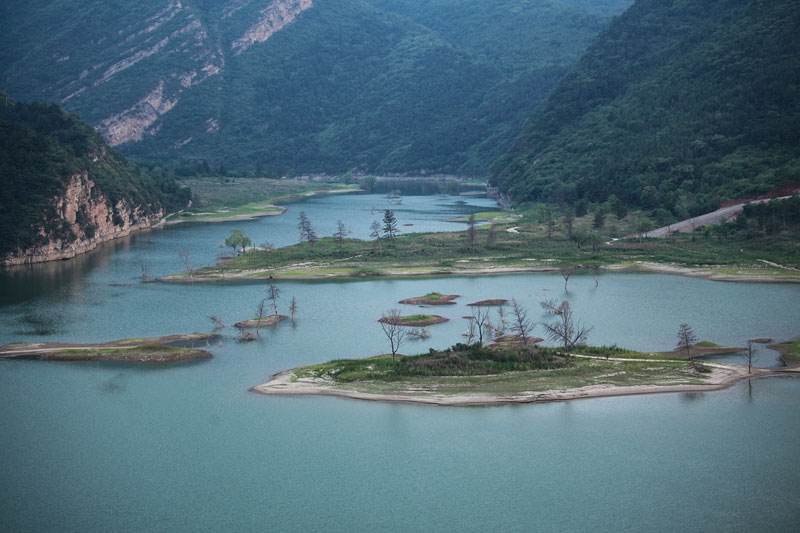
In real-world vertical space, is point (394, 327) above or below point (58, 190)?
below

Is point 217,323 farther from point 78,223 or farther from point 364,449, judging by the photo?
point 78,223

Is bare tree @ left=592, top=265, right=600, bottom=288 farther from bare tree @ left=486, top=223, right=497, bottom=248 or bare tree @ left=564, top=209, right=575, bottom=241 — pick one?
bare tree @ left=564, top=209, right=575, bottom=241

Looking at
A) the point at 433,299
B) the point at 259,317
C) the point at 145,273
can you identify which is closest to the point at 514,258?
the point at 433,299

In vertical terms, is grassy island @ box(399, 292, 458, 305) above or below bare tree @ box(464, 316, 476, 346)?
above

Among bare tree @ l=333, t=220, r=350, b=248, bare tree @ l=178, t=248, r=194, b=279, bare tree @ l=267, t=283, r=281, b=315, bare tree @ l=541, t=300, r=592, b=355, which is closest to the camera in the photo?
bare tree @ l=541, t=300, r=592, b=355

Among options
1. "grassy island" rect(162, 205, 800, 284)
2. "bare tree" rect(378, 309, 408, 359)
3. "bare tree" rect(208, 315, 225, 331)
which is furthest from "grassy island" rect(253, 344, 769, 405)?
"grassy island" rect(162, 205, 800, 284)

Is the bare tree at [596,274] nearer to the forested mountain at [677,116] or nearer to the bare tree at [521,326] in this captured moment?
the bare tree at [521,326]

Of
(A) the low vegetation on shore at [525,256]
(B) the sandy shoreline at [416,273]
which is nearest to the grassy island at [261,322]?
(B) the sandy shoreline at [416,273]
